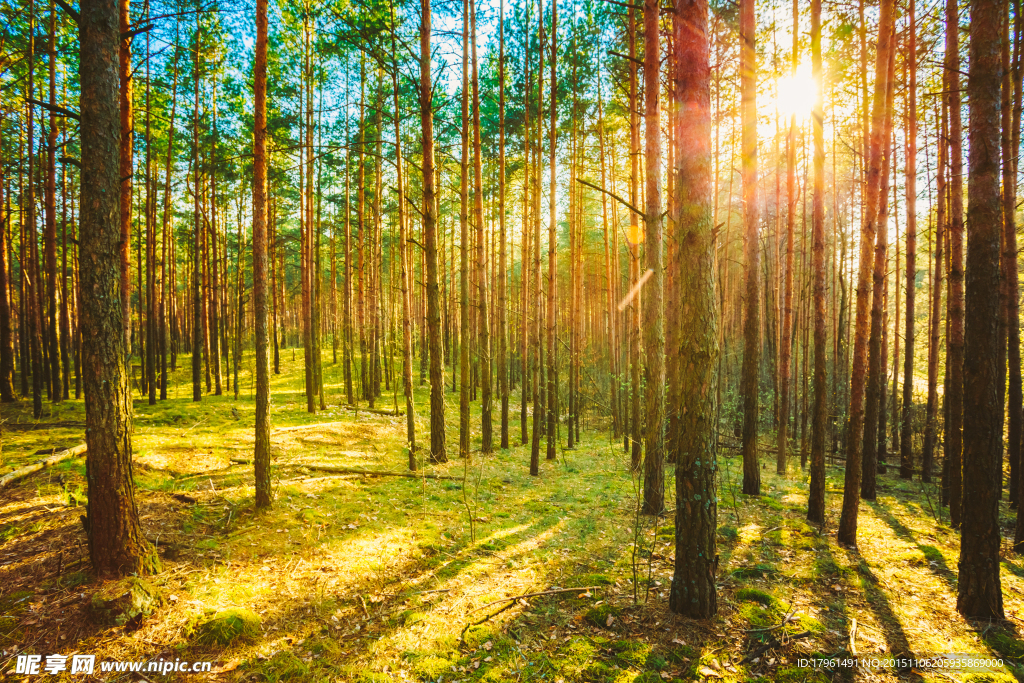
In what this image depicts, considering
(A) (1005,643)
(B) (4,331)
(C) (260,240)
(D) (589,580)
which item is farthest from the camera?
(B) (4,331)

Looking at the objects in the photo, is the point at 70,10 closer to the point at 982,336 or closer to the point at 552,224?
the point at 552,224

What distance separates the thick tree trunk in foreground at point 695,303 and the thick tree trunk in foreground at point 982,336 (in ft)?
9.33

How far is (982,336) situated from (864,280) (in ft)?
6.78

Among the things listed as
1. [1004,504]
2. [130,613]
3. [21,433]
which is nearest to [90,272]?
[130,613]

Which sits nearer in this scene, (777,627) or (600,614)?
(777,627)

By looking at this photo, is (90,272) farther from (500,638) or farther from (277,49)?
(277,49)

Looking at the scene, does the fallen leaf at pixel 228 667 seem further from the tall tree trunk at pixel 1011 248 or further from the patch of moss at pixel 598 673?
the tall tree trunk at pixel 1011 248

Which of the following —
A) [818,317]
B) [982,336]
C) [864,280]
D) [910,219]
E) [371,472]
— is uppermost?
[910,219]

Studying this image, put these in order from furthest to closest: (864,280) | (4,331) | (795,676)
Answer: (4,331)
(864,280)
(795,676)

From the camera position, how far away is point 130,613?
3559 mm

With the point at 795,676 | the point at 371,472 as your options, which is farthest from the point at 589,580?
the point at 371,472

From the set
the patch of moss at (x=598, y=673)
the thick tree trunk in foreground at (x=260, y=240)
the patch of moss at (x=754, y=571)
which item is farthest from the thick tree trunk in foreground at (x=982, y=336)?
the thick tree trunk in foreground at (x=260, y=240)

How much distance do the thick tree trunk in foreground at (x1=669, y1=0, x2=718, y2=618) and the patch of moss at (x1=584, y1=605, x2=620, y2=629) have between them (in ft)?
3.18

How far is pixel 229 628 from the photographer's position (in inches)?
144
